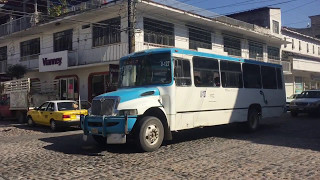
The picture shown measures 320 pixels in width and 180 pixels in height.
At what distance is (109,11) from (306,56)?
1161 inches

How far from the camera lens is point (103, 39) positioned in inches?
880

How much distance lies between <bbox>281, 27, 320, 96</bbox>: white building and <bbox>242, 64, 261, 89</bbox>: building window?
26380mm

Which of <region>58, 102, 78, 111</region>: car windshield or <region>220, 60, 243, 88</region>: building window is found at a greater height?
<region>220, 60, 243, 88</region>: building window

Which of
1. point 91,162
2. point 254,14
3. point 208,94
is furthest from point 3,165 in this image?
point 254,14

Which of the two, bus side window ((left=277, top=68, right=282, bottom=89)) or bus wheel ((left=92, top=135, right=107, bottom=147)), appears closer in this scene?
bus wheel ((left=92, top=135, right=107, bottom=147))

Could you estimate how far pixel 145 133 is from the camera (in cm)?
855

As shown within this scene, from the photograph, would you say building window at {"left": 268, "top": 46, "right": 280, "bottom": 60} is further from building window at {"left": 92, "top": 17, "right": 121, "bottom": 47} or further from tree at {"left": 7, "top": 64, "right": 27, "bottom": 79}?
tree at {"left": 7, "top": 64, "right": 27, "bottom": 79}

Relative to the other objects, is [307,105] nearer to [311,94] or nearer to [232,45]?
[311,94]

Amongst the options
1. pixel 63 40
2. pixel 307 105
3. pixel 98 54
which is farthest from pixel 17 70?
pixel 307 105

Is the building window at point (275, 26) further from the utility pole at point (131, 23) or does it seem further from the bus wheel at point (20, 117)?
the bus wheel at point (20, 117)

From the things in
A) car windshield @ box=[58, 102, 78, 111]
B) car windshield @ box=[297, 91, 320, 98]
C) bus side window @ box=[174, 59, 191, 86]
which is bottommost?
car windshield @ box=[58, 102, 78, 111]

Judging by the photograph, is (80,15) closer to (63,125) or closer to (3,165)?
(63,125)

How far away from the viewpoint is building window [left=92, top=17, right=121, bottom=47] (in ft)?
70.5

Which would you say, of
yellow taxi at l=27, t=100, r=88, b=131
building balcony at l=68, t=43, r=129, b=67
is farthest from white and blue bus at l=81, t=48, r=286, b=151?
building balcony at l=68, t=43, r=129, b=67
